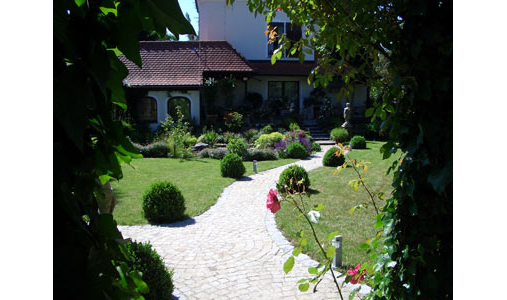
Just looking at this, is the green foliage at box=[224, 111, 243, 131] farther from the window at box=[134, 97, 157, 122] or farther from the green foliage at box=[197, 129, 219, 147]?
the window at box=[134, 97, 157, 122]

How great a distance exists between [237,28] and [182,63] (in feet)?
16.0

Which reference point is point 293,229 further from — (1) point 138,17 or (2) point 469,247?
(1) point 138,17

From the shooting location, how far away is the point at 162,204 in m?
7.06

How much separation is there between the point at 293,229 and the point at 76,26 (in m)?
5.99

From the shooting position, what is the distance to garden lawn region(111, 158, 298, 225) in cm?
789

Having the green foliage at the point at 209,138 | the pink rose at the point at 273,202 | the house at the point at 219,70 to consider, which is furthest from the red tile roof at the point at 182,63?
the pink rose at the point at 273,202

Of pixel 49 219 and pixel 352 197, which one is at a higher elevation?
pixel 49 219

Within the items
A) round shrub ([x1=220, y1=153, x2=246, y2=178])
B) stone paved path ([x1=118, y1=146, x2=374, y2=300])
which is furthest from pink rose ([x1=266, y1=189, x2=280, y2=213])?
round shrub ([x1=220, y1=153, x2=246, y2=178])

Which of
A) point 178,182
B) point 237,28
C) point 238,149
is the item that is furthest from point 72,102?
Result: point 237,28

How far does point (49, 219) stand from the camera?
0.69 m

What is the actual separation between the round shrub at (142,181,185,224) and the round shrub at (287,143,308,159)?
911 centimetres

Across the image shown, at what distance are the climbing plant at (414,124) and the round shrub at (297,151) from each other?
522 inches

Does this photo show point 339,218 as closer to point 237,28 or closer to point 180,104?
point 180,104

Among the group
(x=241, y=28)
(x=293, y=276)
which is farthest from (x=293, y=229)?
(x=241, y=28)
